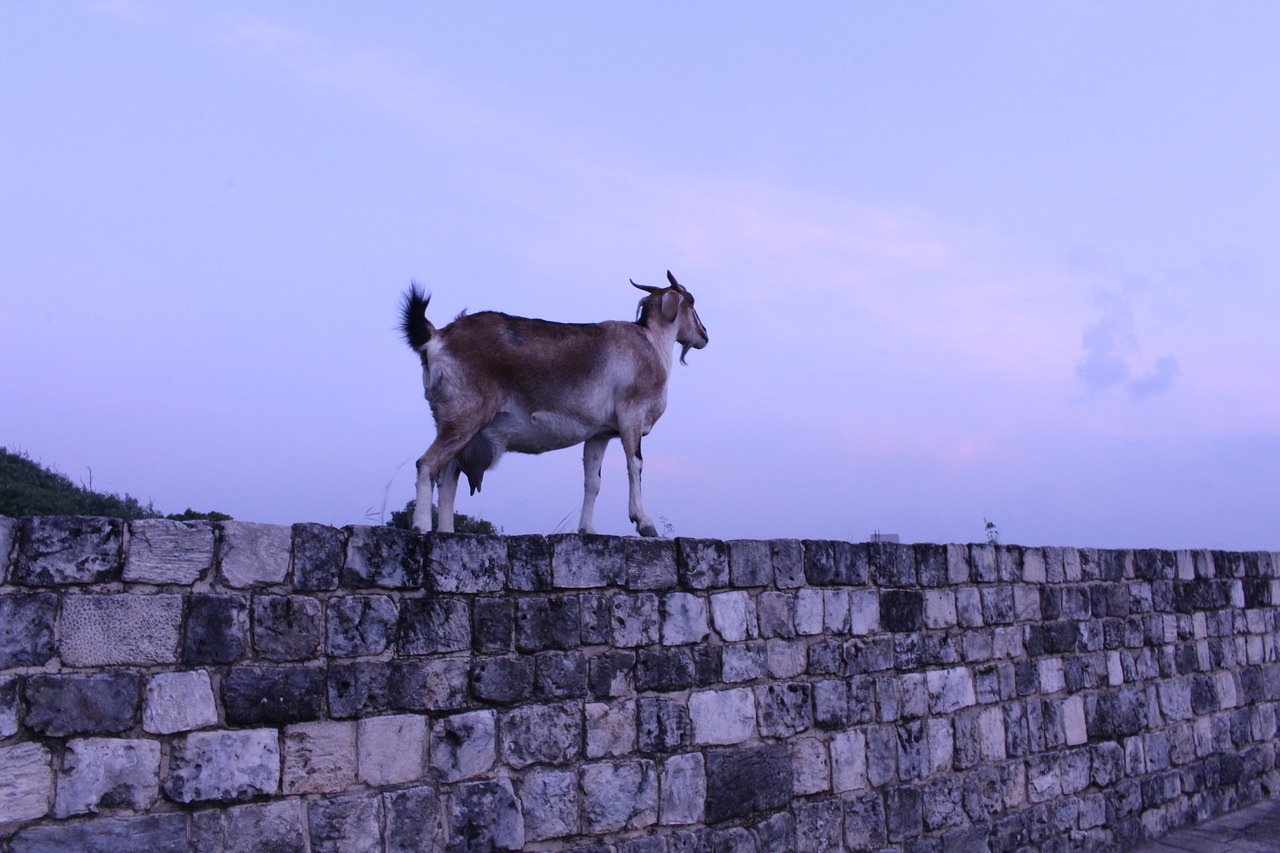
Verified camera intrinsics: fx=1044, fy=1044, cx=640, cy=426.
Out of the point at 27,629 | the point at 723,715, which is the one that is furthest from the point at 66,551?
the point at 723,715

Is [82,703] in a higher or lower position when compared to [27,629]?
lower

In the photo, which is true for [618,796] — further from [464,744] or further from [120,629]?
[120,629]

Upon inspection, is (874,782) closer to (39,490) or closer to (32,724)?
(32,724)

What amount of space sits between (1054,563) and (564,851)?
13.8 ft

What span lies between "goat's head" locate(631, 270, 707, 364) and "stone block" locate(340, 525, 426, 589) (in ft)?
6.43

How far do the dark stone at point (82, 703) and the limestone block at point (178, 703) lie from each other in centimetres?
5

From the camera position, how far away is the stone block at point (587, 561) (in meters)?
4.45

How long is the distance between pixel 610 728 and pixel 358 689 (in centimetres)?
117

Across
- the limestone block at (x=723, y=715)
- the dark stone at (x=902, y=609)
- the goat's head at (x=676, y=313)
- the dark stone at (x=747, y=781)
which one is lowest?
the dark stone at (x=747, y=781)

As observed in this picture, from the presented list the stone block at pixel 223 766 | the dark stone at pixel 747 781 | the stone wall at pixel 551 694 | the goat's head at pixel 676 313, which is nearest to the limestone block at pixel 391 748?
the stone wall at pixel 551 694

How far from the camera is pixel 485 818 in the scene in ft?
13.4

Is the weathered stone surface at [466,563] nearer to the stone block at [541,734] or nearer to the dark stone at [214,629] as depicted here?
the stone block at [541,734]

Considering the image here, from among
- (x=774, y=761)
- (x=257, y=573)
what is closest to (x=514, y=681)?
(x=257, y=573)

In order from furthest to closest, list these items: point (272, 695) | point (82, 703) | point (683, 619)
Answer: point (683, 619)
point (272, 695)
point (82, 703)
